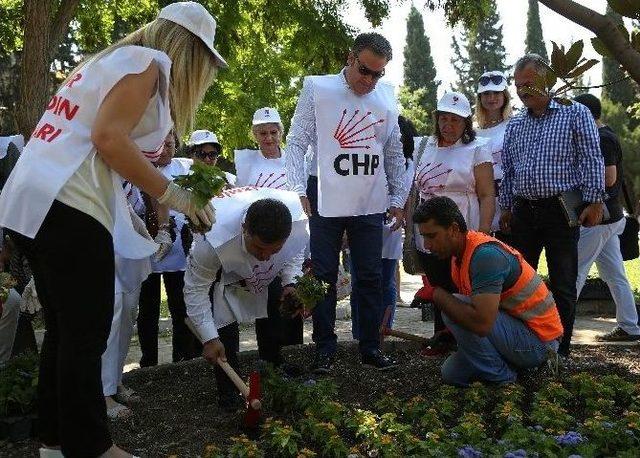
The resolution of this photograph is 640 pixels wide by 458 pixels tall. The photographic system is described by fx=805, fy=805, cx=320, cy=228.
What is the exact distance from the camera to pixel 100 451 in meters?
2.70

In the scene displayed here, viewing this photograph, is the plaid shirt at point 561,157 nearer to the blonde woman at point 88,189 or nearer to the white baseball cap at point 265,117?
the white baseball cap at point 265,117

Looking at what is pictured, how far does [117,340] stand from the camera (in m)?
4.02

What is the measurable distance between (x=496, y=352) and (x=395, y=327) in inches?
118

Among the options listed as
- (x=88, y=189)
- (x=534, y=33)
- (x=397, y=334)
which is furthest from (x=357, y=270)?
(x=534, y=33)

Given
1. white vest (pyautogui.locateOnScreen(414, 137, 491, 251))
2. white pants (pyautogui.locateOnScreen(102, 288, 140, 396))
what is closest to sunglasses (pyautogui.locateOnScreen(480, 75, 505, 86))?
white vest (pyautogui.locateOnScreen(414, 137, 491, 251))

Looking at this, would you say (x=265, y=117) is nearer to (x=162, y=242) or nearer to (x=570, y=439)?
(x=162, y=242)

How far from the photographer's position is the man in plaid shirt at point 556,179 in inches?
190

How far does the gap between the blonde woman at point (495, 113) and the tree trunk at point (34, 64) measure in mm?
4496

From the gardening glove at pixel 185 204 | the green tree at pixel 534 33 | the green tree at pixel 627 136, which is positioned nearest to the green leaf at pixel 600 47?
the gardening glove at pixel 185 204

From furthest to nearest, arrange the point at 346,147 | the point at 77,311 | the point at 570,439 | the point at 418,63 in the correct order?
the point at 418,63 < the point at 346,147 < the point at 570,439 < the point at 77,311

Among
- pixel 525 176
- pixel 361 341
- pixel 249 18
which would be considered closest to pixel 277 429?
pixel 361 341

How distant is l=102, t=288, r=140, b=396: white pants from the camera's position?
3.96 m

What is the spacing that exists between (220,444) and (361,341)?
1.54 m

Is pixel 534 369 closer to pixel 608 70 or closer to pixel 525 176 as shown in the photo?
pixel 525 176
